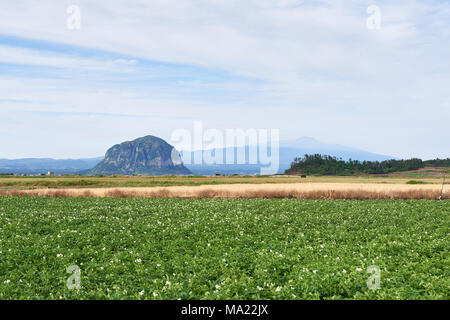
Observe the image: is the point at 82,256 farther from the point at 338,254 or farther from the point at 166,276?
the point at 338,254

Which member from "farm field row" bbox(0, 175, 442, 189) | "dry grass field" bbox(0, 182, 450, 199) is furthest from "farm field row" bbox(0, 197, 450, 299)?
"farm field row" bbox(0, 175, 442, 189)

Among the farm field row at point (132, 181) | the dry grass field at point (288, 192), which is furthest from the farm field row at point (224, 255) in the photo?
the farm field row at point (132, 181)

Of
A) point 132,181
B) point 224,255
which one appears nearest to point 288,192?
point 224,255

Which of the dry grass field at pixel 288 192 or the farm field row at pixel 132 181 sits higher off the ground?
the dry grass field at pixel 288 192

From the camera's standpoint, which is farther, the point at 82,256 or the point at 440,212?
the point at 440,212

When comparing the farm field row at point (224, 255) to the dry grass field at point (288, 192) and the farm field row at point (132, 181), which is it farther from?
the farm field row at point (132, 181)

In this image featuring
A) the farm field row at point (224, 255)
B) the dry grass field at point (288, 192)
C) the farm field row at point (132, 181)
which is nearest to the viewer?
the farm field row at point (224, 255)

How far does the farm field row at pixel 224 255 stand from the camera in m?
12.4
